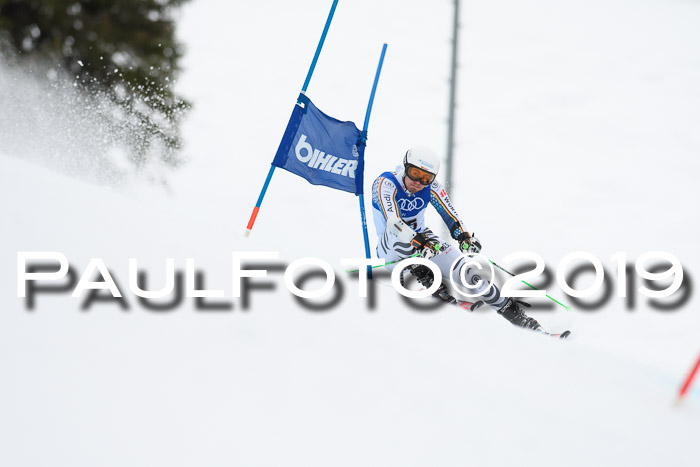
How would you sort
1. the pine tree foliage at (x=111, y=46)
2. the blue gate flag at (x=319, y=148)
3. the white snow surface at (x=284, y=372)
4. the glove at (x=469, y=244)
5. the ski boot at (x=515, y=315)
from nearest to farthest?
1. the white snow surface at (x=284, y=372)
2. the ski boot at (x=515, y=315)
3. the glove at (x=469, y=244)
4. the blue gate flag at (x=319, y=148)
5. the pine tree foliage at (x=111, y=46)

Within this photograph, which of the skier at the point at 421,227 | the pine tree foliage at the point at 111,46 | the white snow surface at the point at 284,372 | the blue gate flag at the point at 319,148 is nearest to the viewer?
the white snow surface at the point at 284,372

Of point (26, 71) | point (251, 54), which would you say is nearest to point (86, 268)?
point (26, 71)

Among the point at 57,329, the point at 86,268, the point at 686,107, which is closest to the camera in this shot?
the point at 57,329

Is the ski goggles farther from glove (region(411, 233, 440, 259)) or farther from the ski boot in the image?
the ski boot

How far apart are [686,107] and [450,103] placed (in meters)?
10.7

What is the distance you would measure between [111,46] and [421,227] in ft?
34.8

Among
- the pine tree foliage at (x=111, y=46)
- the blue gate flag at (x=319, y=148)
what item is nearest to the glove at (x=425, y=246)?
the blue gate flag at (x=319, y=148)

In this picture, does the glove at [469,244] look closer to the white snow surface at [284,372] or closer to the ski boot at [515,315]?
the ski boot at [515,315]

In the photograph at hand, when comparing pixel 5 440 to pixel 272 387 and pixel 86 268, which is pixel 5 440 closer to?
pixel 272 387

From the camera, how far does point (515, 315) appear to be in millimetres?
5047

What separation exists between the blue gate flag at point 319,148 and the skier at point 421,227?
52cm

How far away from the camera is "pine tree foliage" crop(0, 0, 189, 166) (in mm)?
13875

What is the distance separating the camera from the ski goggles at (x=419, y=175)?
18.0ft

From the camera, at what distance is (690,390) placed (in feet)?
8.96
